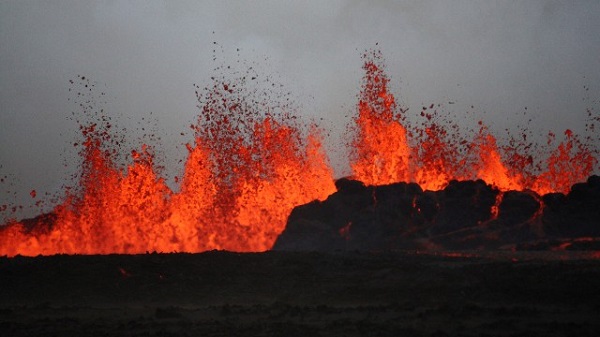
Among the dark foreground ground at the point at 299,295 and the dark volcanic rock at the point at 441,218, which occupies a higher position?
the dark volcanic rock at the point at 441,218

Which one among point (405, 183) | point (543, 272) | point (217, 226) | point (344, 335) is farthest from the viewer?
point (217, 226)

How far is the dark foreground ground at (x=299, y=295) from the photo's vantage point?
826 inches

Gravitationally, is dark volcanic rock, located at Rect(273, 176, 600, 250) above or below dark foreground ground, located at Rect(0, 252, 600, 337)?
above

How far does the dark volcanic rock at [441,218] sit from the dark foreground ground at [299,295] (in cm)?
778

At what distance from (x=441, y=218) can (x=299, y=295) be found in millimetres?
17822

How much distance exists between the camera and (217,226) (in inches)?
1933

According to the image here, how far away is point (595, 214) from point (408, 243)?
1057 centimetres

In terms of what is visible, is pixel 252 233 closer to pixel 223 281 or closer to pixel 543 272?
pixel 223 281

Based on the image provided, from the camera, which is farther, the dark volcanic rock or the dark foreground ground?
the dark volcanic rock

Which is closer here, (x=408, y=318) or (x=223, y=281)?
(x=408, y=318)

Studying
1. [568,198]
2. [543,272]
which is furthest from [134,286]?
[568,198]

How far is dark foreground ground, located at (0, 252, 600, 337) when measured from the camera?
21.0 meters

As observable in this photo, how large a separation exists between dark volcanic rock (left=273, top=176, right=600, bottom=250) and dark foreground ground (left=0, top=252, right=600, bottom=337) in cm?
778

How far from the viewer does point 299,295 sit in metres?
27.9
